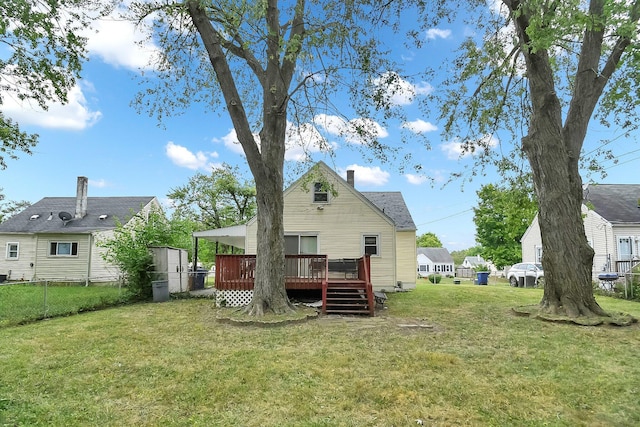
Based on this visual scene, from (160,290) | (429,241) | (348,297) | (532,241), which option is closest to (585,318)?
(348,297)

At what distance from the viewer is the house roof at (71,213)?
21.3 m

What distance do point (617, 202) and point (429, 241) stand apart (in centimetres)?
6672

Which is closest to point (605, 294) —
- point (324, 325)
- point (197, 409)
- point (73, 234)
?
point (324, 325)

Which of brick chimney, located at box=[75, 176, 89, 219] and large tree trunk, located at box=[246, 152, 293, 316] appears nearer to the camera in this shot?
large tree trunk, located at box=[246, 152, 293, 316]

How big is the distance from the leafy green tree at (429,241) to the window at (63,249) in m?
74.1

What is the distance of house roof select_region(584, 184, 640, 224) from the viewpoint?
65.2ft

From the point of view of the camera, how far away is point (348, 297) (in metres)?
11.2

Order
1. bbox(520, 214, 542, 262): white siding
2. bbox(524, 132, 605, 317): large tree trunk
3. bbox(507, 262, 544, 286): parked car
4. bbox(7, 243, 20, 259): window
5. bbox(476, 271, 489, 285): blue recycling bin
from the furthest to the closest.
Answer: bbox(520, 214, 542, 262): white siding
bbox(476, 271, 489, 285): blue recycling bin
bbox(507, 262, 544, 286): parked car
bbox(7, 243, 20, 259): window
bbox(524, 132, 605, 317): large tree trunk

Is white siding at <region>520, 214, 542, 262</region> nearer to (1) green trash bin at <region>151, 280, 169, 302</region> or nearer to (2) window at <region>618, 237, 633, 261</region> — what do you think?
(2) window at <region>618, 237, 633, 261</region>

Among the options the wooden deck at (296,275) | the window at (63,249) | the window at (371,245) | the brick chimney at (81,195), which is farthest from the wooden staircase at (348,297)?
the brick chimney at (81,195)

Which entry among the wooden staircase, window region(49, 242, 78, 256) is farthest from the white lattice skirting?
window region(49, 242, 78, 256)

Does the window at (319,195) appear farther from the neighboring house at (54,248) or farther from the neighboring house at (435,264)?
the neighboring house at (435,264)

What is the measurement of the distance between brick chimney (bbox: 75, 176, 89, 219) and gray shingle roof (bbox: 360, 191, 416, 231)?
1667 cm

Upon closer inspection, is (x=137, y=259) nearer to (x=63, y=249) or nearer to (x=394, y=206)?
(x=63, y=249)
